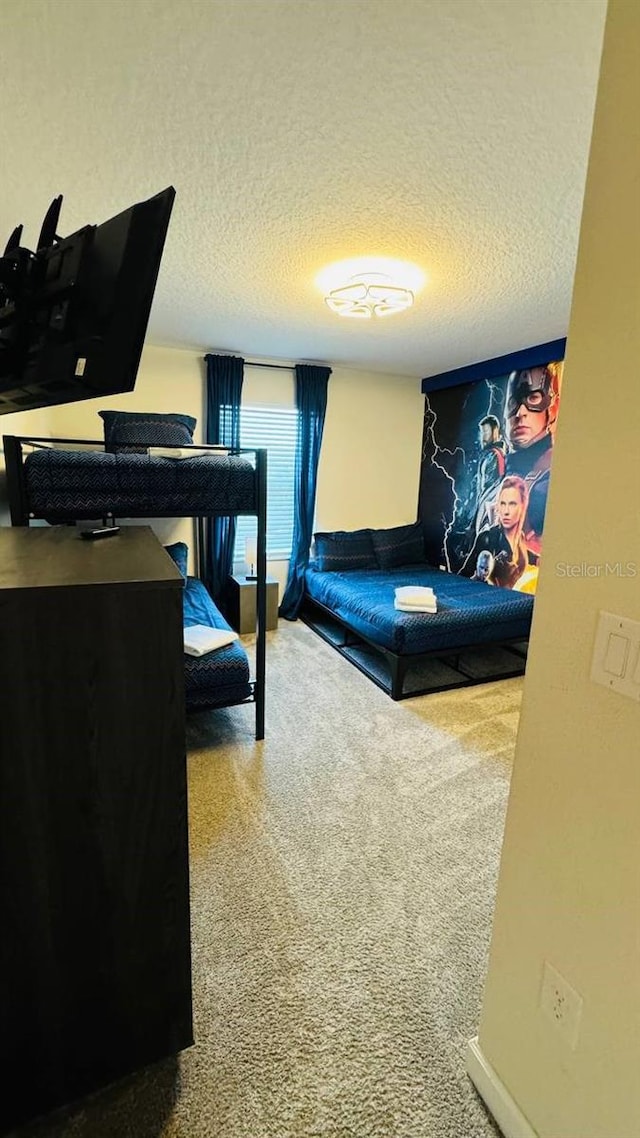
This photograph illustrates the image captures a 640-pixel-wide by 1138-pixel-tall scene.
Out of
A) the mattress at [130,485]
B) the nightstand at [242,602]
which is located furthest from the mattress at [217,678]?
the nightstand at [242,602]

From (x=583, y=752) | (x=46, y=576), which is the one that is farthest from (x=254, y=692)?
(x=583, y=752)

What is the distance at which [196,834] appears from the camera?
190 cm

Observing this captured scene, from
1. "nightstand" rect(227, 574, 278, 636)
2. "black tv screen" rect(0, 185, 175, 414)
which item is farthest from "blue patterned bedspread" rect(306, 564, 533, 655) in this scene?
"black tv screen" rect(0, 185, 175, 414)

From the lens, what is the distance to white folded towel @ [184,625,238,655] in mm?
2463

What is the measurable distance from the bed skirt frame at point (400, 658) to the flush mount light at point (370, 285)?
2048mm

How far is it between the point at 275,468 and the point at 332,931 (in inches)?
140

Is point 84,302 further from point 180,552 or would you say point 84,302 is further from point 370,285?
point 180,552

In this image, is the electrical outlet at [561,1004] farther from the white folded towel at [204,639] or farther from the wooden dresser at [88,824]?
the white folded towel at [204,639]

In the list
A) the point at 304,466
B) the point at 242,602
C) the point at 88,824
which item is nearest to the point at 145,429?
the point at 242,602

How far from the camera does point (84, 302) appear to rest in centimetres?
86

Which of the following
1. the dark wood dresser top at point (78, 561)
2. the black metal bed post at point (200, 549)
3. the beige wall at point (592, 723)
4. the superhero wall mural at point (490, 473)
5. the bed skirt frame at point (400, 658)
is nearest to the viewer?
the beige wall at point (592, 723)

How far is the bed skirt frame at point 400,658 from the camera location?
3059 mm

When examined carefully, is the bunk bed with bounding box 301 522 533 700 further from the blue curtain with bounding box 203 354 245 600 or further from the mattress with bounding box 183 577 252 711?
the mattress with bounding box 183 577 252 711

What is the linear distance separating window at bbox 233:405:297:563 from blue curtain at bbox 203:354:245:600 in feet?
0.54
